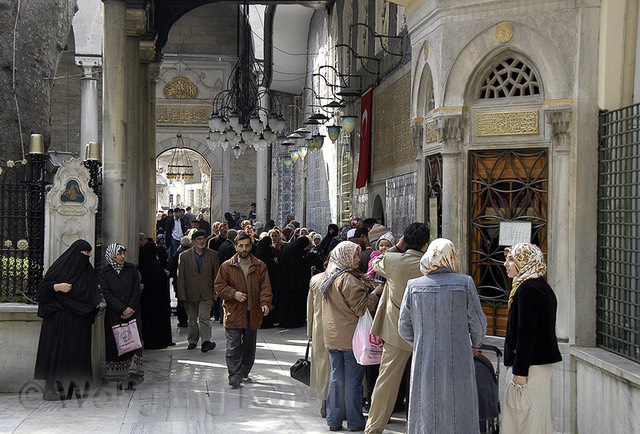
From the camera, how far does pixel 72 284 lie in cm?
866

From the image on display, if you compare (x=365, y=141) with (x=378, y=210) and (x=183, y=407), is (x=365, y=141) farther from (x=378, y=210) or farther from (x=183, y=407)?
(x=183, y=407)

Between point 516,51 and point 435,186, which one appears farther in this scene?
point 435,186

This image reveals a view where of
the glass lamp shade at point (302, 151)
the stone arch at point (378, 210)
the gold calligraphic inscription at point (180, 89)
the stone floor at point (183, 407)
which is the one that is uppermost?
the gold calligraphic inscription at point (180, 89)

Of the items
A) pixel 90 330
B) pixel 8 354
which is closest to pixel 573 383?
pixel 90 330

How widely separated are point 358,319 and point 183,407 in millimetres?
2040

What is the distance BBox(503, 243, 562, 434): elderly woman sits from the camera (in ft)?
18.9

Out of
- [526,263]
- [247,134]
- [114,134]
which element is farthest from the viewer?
[247,134]

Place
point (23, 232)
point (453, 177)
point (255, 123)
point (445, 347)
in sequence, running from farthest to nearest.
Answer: point (255, 123)
point (23, 232)
point (453, 177)
point (445, 347)

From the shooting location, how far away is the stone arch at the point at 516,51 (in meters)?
7.54

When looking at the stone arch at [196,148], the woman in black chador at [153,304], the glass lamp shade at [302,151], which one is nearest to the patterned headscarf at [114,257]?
the woman in black chador at [153,304]

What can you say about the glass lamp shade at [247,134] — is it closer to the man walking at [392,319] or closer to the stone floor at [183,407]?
the stone floor at [183,407]

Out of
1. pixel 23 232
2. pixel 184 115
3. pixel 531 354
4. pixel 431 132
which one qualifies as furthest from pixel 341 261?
pixel 184 115

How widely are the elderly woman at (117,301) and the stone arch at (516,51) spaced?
353cm

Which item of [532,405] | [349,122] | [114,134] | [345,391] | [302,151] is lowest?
[345,391]
